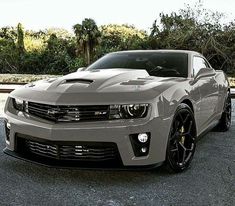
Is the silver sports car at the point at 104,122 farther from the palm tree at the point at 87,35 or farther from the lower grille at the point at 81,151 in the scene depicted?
the palm tree at the point at 87,35

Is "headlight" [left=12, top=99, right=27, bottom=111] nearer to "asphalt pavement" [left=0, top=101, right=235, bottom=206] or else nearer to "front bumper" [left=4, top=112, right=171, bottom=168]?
"front bumper" [left=4, top=112, right=171, bottom=168]

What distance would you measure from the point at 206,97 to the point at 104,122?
1.85 meters

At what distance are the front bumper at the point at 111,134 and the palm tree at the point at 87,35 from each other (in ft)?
74.8

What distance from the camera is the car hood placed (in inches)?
132

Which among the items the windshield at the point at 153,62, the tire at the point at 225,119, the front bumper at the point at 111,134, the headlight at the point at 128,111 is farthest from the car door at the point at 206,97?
the headlight at the point at 128,111

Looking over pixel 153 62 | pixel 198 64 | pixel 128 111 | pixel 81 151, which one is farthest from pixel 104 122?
pixel 198 64

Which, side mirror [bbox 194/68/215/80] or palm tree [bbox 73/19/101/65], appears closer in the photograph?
side mirror [bbox 194/68/215/80]

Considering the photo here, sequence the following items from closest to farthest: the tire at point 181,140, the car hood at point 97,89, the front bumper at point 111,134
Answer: the front bumper at point 111,134
the car hood at point 97,89
the tire at point 181,140

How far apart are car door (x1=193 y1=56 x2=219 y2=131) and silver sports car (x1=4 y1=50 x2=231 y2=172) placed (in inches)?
17.9

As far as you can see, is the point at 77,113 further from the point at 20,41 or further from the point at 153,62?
the point at 20,41

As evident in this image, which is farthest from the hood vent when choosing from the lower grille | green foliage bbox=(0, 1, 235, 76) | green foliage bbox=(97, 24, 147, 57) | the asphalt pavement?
green foliage bbox=(97, 24, 147, 57)

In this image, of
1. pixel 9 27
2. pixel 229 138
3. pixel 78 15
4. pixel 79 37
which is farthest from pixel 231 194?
pixel 9 27

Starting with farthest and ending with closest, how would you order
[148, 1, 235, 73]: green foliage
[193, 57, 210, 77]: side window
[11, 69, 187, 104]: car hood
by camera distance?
[148, 1, 235, 73]: green foliage → [193, 57, 210, 77]: side window → [11, 69, 187, 104]: car hood

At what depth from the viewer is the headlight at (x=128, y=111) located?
10.9 ft
